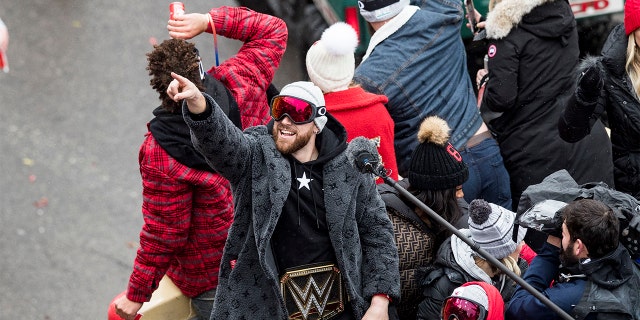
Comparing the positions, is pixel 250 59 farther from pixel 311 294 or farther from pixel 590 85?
pixel 590 85

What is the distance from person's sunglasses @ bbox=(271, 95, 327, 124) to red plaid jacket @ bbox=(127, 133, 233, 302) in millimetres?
703

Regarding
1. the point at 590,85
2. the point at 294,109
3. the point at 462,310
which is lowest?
the point at 462,310

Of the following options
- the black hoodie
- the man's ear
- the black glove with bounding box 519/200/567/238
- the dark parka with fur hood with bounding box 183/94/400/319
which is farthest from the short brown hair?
the black hoodie

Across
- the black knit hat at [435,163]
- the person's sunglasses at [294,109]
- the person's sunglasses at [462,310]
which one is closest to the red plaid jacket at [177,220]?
the person's sunglasses at [294,109]

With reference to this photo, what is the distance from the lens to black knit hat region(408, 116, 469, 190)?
4.19 m

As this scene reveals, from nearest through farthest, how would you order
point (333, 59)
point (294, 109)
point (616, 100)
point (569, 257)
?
point (569, 257)
point (294, 109)
point (333, 59)
point (616, 100)

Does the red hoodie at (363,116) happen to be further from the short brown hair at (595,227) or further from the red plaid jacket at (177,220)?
the short brown hair at (595,227)

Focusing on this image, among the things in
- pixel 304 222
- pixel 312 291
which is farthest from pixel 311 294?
pixel 304 222

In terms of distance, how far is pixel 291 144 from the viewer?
12.2 feet

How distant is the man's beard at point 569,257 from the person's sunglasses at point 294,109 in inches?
42.4

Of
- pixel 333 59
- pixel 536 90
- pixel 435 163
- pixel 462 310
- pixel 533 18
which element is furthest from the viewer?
pixel 536 90

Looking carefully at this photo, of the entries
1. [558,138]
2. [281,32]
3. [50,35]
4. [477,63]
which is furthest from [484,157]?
[50,35]

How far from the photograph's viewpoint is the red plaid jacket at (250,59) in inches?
180

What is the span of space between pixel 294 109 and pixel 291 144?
5.4 inches
